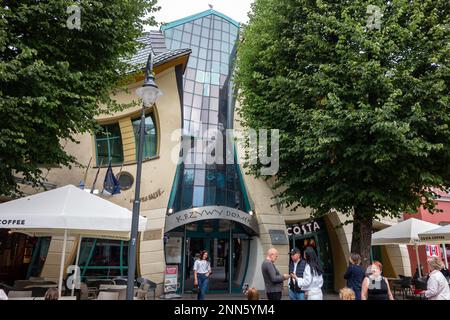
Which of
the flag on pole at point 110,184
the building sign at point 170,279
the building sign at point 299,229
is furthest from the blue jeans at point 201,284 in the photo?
the building sign at point 299,229

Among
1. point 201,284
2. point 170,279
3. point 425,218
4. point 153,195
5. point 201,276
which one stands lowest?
point 170,279

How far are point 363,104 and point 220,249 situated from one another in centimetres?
1103

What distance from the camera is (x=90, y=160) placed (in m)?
15.7

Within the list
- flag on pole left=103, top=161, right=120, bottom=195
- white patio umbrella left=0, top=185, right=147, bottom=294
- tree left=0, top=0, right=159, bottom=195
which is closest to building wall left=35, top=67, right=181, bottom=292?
flag on pole left=103, top=161, right=120, bottom=195

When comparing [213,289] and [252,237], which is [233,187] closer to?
[252,237]

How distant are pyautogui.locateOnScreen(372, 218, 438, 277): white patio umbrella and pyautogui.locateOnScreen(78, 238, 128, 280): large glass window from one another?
34.7 ft

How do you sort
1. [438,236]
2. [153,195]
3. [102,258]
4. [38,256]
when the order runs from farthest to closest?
[153,195] → [102,258] → [38,256] → [438,236]

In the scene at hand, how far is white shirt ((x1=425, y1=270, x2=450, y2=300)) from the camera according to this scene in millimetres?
5848

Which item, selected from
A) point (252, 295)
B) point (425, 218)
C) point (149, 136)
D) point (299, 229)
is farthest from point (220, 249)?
point (252, 295)

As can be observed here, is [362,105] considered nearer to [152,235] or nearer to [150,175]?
[152,235]

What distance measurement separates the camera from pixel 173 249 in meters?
15.9

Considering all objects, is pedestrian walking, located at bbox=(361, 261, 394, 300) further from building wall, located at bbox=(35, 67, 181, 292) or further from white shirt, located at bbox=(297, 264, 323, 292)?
building wall, located at bbox=(35, 67, 181, 292)

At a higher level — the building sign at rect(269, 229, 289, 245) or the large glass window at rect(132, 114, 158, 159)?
the large glass window at rect(132, 114, 158, 159)
